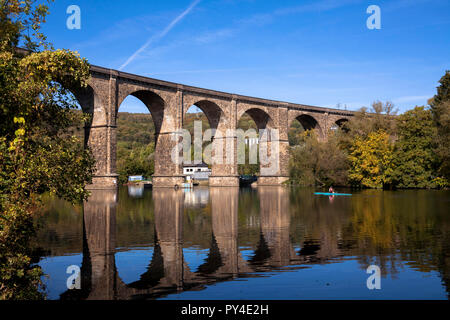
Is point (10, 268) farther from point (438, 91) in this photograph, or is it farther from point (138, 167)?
point (138, 167)

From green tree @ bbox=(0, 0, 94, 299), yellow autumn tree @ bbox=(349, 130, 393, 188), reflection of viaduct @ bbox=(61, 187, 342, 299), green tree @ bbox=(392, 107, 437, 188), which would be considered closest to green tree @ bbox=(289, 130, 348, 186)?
yellow autumn tree @ bbox=(349, 130, 393, 188)

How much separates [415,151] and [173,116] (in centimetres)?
2639

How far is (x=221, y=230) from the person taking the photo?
16.0 meters

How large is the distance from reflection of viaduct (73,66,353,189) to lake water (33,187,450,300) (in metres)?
21.4

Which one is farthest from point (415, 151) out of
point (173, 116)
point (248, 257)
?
point (248, 257)

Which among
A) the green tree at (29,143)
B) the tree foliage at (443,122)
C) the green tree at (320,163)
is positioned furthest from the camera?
the green tree at (320,163)

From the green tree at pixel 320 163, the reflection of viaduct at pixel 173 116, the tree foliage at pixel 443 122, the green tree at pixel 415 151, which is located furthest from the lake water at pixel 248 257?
the green tree at pixel 320 163

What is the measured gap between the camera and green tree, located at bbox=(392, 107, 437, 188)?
149 feet

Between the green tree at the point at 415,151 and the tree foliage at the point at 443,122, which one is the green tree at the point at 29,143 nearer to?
the tree foliage at the point at 443,122

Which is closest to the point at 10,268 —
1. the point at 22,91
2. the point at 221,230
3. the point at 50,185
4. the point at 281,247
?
the point at 50,185

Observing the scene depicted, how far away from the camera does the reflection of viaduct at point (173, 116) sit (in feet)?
129

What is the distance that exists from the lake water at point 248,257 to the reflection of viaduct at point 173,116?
842 inches

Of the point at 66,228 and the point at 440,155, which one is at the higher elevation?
the point at 440,155
